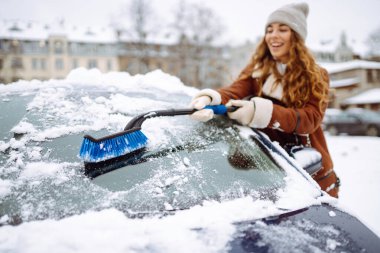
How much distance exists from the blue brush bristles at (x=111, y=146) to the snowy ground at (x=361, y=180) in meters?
0.92

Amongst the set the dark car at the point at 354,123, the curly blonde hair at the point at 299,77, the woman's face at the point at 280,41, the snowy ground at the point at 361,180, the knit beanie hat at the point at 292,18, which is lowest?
the dark car at the point at 354,123

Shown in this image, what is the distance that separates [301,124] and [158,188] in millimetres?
1080

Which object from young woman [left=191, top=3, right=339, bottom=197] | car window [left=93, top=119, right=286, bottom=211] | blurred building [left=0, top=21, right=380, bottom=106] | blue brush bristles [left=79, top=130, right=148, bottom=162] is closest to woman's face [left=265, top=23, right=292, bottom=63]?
young woman [left=191, top=3, right=339, bottom=197]

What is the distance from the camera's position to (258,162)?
142 centimetres

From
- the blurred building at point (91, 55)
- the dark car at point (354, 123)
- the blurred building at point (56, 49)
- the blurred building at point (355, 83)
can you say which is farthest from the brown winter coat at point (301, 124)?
the blurred building at point (355, 83)

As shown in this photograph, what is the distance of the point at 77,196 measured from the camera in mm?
1020

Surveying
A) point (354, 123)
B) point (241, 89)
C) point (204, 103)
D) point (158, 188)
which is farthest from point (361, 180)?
point (354, 123)

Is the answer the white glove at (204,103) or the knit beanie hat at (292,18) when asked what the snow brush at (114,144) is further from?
the knit beanie hat at (292,18)

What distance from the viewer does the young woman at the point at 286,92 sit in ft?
5.68

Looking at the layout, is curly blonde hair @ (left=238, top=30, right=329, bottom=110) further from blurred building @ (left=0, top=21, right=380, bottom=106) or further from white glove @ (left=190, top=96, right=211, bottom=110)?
blurred building @ (left=0, top=21, right=380, bottom=106)

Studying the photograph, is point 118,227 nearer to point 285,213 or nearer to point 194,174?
point 194,174

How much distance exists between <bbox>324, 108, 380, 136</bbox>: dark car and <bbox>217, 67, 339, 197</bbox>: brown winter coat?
12.9 meters

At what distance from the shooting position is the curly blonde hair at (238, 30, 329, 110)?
1.91m

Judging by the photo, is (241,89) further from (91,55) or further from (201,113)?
(91,55)
